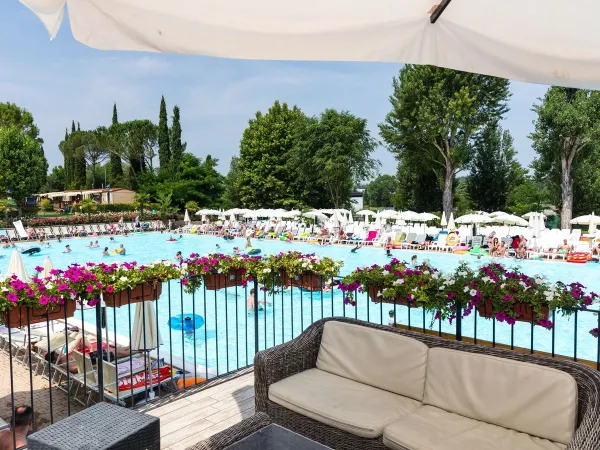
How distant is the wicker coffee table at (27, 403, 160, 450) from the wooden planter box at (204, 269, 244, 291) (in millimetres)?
2048

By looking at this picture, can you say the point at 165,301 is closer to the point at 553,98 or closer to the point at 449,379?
the point at 449,379

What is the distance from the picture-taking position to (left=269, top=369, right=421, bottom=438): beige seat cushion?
2.64m

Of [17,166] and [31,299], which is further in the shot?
[17,166]

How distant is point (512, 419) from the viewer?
2.51 meters

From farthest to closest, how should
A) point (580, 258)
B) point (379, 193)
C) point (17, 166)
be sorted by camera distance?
point (379, 193), point (17, 166), point (580, 258)

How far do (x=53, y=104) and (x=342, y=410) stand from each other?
217ft

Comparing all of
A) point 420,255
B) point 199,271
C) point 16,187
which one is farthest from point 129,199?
point 199,271

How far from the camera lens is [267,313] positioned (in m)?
12.1

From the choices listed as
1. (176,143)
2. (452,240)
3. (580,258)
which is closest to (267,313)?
(580,258)

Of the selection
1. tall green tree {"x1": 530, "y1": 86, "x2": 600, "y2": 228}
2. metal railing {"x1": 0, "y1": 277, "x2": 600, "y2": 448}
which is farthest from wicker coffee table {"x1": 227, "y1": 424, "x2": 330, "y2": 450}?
tall green tree {"x1": 530, "y1": 86, "x2": 600, "y2": 228}

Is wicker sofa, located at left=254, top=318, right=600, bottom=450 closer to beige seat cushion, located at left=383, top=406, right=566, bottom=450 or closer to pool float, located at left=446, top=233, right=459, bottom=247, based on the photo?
beige seat cushion, located at left=383, top=406, right=566, bottom=450

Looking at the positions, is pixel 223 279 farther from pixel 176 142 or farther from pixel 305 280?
pixel 176 142

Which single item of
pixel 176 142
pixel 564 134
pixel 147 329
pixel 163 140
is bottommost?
pixel 147 329

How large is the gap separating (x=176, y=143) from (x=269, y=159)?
13893 mm
